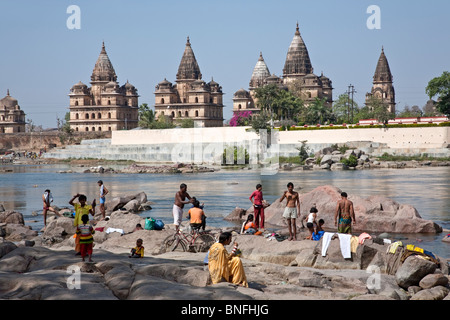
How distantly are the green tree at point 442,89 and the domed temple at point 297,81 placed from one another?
26.7 m

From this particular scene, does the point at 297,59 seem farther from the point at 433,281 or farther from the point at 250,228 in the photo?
the point at 433,281

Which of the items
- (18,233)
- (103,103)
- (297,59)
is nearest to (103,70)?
(103,103)

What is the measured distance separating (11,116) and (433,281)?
336 feet

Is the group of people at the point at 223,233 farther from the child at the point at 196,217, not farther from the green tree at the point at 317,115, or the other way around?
the green tree at the point at 317,115

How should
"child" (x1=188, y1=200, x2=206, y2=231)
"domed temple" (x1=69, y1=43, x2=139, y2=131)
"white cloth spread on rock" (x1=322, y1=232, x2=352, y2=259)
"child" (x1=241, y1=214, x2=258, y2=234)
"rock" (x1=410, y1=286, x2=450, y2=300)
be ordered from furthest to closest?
"domed temple" (x1=69, y1=43, x2=139, y2=131), "child" (x1=241, y1=214, x2=258, y2=234), "child" (x1=188, y1=200, x2=206, y2=231), "white cloth spread on rock" (x1=322, y1=232, x2=352, y2=259), "rock" (x1=410, y1=286, x2=450, y2=300)

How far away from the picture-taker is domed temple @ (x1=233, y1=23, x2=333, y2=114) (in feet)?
290

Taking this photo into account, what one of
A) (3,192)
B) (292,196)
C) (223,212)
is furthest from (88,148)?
(292,196)

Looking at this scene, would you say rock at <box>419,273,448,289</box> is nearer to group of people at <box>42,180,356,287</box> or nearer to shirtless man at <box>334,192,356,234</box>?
group of people at <box>42,180,356,287</box>

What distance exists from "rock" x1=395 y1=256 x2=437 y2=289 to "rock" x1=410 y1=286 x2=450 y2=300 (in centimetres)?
54

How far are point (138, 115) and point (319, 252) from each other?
89.9 meters

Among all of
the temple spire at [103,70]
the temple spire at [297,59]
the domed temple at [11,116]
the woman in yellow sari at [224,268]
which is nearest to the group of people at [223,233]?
the woman in yellow sari at [224,268]

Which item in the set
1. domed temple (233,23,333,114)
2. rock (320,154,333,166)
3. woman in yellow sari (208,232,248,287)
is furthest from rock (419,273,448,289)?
domed temple (233,23,333,114)
